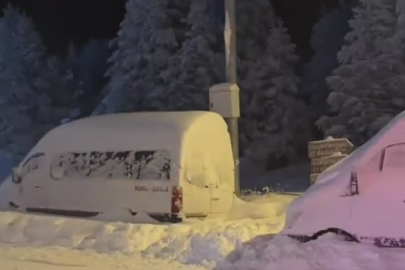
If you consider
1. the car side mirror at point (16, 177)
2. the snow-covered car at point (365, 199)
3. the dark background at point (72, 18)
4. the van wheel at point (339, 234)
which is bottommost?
the car side mirror at point (16, 177)

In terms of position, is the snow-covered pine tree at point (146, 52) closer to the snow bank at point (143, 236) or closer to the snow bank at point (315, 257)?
the snow bank at point (143, 236)

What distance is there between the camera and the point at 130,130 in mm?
14492

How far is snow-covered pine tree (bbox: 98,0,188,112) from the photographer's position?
2903 centimetres

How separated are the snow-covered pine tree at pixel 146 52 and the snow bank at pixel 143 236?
15.7m

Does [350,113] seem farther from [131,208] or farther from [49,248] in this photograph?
[49,248]

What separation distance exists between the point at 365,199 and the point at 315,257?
72 centimetres

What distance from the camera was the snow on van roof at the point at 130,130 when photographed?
14047 millimetres

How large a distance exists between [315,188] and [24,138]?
88.7 ft

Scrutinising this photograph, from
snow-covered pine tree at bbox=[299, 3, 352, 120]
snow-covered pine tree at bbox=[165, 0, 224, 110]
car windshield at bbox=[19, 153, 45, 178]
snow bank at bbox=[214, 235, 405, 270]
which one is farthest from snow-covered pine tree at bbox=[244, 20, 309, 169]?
snow bank at bbox=[214, 235, 405, 270]

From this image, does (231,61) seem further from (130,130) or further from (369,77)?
(369,77)

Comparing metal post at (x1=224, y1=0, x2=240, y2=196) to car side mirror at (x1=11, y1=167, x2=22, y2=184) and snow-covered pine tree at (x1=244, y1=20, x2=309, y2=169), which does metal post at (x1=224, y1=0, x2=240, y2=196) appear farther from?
snow-covered pine tree at (x1=244, y1=20, x2=309, y2=169)

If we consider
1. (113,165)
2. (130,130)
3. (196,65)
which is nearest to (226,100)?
(130,130)

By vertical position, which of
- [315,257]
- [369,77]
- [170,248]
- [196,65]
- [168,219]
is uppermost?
[196,65]

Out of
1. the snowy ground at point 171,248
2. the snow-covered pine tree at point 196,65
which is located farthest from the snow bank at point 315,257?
the snow-covered pine tree at point 196,65
